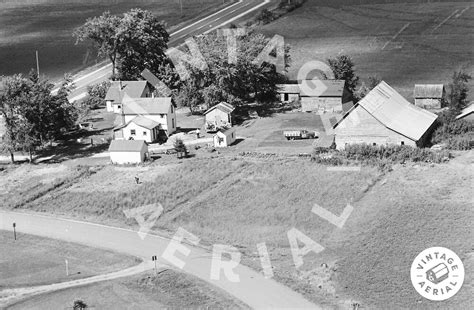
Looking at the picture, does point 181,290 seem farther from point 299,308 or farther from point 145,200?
point 145,200

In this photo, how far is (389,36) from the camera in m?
121

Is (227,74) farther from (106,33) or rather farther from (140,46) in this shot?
(106,33)

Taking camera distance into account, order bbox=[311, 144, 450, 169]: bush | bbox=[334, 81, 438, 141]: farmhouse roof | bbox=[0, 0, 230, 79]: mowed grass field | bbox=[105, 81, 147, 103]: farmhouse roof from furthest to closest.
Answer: bbox=[0, 0, 230, 79]: mowed grass field → bbox=[105, 81, 147, 103]: farmhouse roof → bbox=[334, 81, 438, 141]: farmhouse roof → bbox=[311, 144, 450, 169]: bush

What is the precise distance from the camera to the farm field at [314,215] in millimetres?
50906

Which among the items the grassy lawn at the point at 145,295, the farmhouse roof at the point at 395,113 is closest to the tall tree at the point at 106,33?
the farmhouse roof at the point at 395,113

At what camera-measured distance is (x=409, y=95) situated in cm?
9456

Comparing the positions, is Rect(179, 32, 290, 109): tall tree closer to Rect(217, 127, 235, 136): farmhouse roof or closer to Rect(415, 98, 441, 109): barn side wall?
Rect(217, 127, 235, 136): farmhouse roof

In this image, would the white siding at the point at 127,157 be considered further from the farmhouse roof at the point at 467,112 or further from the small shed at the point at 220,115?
the farmhouse roof at the point at 467,112

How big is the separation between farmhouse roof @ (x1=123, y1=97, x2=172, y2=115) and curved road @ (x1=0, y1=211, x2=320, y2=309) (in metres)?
21.2

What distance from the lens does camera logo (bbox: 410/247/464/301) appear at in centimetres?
4856

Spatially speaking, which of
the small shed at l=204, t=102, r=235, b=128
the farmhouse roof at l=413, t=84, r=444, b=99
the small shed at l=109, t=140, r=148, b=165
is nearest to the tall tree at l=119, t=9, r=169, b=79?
the small shed at l=204, t=102, r=235, b=128

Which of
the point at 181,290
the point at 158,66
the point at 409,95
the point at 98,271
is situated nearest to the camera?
the point at 181,290

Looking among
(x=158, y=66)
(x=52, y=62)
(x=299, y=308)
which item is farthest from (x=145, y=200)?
(x=52, y=62)

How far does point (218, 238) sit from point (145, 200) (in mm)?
10216
